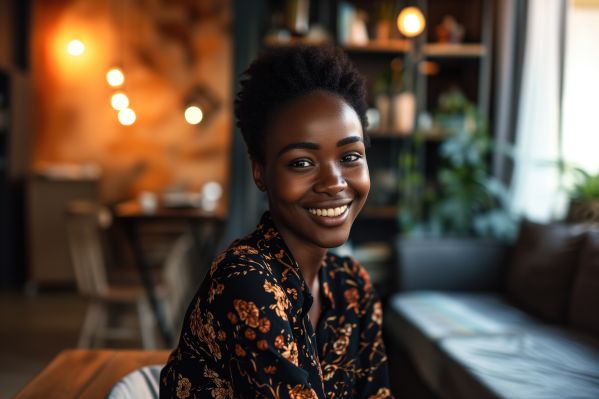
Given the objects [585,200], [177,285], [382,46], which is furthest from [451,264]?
[177,285]

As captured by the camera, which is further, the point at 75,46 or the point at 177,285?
the point at 75,46

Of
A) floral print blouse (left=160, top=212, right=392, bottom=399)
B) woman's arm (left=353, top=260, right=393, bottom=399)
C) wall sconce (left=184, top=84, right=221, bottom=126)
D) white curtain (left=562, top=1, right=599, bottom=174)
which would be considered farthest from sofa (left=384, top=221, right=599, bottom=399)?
wall sconce (left=184, top=84, right=221, bottom=126)

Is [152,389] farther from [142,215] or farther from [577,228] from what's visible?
[142,215]

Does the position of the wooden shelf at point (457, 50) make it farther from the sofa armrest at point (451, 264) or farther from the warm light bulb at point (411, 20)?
the sofa armrest at point (451, 264)

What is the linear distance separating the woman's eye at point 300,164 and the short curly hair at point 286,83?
0.24ft

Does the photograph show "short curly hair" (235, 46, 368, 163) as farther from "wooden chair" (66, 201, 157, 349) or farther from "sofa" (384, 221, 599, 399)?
"wooden chair" (66, 201, 157, 349)

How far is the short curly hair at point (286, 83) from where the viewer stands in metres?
0.97

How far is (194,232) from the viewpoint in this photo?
4824mm

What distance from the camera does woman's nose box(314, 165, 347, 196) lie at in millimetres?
939

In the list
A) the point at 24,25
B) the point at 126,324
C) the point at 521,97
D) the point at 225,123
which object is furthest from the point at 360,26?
the point at 24,25

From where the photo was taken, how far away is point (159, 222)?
4418 mm

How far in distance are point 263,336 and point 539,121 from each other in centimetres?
331

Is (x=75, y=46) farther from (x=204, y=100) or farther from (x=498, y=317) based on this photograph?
(x=498, y=317)

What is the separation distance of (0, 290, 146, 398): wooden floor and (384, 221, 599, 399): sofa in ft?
6.13
